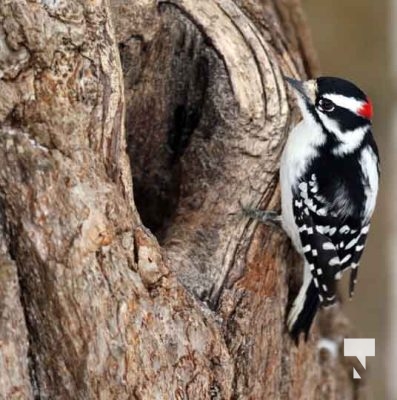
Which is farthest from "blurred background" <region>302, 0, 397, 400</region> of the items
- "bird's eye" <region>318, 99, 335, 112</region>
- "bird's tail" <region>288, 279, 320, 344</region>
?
"bird's eye" <region>318, 99, 335, 112</region>

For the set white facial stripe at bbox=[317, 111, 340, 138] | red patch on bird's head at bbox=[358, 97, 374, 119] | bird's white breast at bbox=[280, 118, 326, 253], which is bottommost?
bird's white breast at bbox=[280, 118, 326, 253]

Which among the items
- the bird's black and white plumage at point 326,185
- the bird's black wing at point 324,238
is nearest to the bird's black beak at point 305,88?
the bird's black and white plumage at point 326,185

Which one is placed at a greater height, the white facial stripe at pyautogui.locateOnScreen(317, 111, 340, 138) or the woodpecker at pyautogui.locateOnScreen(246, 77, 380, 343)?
the white facial stripe at pyautogui.locateOnScreen(317, 111, 340, 138)

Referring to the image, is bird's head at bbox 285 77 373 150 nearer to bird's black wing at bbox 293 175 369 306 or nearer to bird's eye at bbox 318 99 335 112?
bird's eye at bbox 318 99 335 112

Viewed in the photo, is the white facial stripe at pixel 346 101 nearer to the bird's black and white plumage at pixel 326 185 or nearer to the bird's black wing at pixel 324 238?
the bird's black and white plumage at pixel 326 185

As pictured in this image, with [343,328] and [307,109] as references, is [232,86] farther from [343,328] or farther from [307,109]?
[343,328]

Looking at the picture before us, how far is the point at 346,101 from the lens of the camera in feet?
14.8

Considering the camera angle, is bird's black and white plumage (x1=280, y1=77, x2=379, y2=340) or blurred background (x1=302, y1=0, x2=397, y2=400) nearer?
bird's black and white plumage (x1=280, y1=77, x2=379, y2=340)

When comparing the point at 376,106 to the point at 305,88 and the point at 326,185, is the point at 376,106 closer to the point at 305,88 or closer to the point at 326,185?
the point at 326,185

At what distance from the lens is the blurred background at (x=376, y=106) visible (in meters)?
6.55

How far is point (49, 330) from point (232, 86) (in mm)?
1177

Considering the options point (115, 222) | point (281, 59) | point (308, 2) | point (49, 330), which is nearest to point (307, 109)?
point (281, 59)

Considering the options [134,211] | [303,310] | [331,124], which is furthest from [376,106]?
[134,211]

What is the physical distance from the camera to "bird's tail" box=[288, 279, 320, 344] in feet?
15.0
